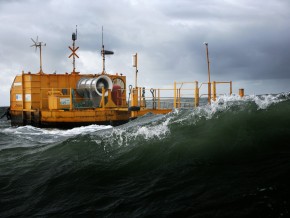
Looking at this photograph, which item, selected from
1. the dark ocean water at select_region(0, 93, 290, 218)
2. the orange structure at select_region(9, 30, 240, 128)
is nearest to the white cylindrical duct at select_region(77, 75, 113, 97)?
the orange structure at select_region(9, 30, 240, 128)

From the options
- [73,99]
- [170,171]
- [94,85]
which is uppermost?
[94,85]

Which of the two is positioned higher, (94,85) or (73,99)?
(94,85)

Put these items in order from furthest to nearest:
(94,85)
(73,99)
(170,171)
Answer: (73,99)
(94,85)
(170,171)

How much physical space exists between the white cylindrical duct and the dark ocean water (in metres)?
11.3

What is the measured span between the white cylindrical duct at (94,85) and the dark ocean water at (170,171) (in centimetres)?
1131

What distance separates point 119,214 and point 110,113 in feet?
49.8

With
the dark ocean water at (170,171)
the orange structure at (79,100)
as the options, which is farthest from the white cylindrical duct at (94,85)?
the dark ocean water at (170,171)

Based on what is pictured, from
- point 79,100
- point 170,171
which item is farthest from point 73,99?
point 170,171

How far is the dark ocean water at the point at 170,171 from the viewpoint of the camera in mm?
4773

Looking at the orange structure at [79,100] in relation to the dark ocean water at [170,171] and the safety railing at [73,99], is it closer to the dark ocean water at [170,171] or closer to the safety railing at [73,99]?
the safety railing at [73,99]

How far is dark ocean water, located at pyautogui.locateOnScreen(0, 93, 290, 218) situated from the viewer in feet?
15.7

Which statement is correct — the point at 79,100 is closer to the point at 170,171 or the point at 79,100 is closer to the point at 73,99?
the point at 73,99

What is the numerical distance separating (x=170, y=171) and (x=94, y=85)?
48.7 ft

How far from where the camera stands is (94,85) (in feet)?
66.6
